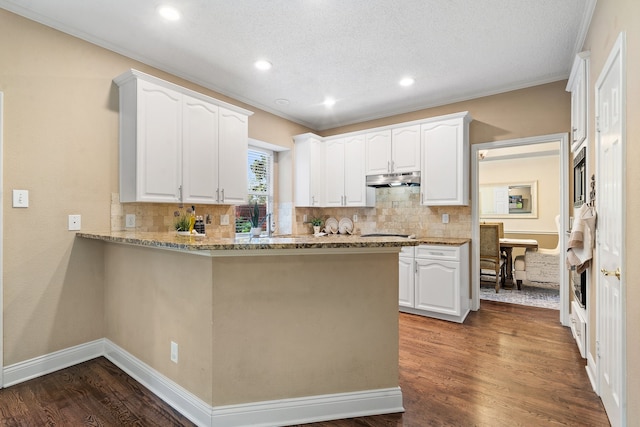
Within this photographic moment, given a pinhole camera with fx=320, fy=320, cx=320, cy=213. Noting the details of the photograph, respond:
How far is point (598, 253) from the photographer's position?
2.00 meters

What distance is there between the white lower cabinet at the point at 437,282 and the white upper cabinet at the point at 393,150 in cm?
113

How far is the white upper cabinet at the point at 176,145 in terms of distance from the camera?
2744 mm

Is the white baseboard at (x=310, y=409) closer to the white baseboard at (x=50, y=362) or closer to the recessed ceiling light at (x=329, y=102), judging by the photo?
the white baseboard at (x=50, y=362)

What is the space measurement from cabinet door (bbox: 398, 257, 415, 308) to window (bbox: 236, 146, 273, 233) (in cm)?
202

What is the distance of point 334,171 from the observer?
15.9ft

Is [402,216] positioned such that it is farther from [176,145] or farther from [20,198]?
[20,198]

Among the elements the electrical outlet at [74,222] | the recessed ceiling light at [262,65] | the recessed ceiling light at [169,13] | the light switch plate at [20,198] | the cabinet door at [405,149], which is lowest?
the electrical outlet at [74,222]

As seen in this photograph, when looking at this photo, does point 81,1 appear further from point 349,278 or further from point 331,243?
point 349,278

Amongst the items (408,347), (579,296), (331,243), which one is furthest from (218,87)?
(579,296)

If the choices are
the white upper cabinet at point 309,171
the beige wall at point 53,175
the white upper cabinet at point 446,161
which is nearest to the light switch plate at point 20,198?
the beige wall at point 53,175

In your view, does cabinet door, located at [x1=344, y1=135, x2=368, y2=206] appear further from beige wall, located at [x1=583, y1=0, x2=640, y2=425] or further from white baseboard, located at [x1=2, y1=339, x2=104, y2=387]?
white baseboard, located at [x1=2, y1=339, x2=104, y2=387]

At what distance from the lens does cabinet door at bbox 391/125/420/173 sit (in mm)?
4086

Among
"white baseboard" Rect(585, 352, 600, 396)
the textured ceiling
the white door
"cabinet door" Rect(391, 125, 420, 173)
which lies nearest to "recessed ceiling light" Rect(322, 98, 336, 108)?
the textured ceiling

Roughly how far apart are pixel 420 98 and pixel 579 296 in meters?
2.75
